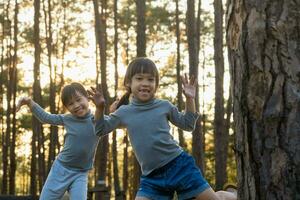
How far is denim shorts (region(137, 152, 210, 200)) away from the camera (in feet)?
12.4

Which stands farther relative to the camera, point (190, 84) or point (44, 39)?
point (44, 39)

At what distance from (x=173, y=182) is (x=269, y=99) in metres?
1.81

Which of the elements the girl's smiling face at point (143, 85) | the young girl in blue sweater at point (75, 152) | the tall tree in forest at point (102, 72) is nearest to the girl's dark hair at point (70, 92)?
the young girl in blue sweater at point (75, 152)

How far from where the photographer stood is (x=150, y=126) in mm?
3803

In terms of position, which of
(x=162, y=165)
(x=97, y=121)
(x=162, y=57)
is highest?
(x=162, y=57)

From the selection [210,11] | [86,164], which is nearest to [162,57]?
[210,11]

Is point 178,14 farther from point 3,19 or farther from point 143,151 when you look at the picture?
point 143,151

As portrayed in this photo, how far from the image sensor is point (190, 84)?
11.8ft

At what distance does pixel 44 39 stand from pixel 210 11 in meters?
7.21

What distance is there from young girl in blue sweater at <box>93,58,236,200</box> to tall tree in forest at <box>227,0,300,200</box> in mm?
1528

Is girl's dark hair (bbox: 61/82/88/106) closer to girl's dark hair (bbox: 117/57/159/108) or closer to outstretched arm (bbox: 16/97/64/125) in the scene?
outstretched arm (bbox: 16/97/64/125)

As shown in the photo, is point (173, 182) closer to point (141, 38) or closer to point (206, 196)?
point (206, 196)

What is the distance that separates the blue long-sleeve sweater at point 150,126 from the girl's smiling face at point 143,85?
5 cm

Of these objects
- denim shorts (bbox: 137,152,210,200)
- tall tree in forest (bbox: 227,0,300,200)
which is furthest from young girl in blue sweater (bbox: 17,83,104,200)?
tall tree in forest (bbox: 227,0,300,200)
